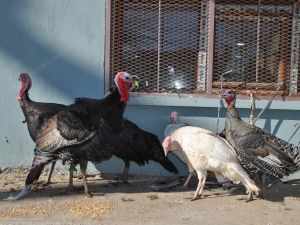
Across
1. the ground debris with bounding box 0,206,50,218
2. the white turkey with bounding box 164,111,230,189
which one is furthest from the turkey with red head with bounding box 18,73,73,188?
the white turkey with bounding box 164,111,230,189

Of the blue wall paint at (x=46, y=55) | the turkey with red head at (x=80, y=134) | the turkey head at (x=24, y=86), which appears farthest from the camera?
the blue wall paint at (x=46, y=55)

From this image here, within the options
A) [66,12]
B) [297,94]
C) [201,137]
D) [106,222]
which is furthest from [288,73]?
[106,222]

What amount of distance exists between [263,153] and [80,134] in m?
2.04

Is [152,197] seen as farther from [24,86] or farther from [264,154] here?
[24,86]

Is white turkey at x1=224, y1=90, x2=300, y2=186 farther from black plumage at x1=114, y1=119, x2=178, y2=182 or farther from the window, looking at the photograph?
the window

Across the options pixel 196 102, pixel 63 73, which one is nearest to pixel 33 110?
pixel 63 73

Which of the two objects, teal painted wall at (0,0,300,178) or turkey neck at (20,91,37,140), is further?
teal painted wall at (0,0,300,178)

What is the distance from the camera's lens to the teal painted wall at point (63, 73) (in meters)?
6.86

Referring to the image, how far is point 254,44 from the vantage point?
705 cm

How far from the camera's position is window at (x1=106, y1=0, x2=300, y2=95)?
6980mm

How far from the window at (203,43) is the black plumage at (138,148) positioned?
30.2 inches

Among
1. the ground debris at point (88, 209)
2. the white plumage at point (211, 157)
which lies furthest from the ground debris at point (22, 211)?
the white plumage at point (211, 157)

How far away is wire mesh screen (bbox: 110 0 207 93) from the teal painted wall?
0.86 feet

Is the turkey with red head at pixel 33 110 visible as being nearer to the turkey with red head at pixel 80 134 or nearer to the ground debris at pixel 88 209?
the turkey with red head at pixel 80 134
